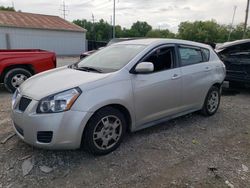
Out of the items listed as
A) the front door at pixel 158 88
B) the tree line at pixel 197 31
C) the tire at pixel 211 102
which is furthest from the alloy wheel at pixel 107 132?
the tree line at pixel 197 31

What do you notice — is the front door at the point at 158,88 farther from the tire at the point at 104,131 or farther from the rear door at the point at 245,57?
the rear door at the point at 245,57

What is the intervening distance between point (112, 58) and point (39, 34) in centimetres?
2361

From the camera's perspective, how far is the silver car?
297 centimetres

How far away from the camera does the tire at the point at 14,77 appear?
670cm

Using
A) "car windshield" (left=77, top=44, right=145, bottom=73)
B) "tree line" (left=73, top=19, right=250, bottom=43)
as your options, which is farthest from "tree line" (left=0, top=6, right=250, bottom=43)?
"car windshield" (left=77, top=44, right=145, bottom=73)

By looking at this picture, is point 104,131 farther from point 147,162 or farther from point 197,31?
point 197,31

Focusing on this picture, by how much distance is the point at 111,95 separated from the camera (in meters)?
3.24

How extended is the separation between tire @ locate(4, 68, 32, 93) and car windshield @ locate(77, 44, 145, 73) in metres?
3.33

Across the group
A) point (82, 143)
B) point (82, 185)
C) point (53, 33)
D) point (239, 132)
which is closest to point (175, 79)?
point (239, 132)

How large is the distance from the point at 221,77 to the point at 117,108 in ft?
9.41

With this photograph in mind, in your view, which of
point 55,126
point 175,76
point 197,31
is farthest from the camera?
point 197,31

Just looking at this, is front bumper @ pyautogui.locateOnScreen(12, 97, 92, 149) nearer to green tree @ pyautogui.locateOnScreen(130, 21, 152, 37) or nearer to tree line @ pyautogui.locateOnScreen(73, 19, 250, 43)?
tree line @ pyautogui.locateOnScreen(73, 19, 250, 43)

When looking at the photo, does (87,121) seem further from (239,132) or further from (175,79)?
(239,132)

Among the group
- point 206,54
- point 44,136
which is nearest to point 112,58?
point 44,136
